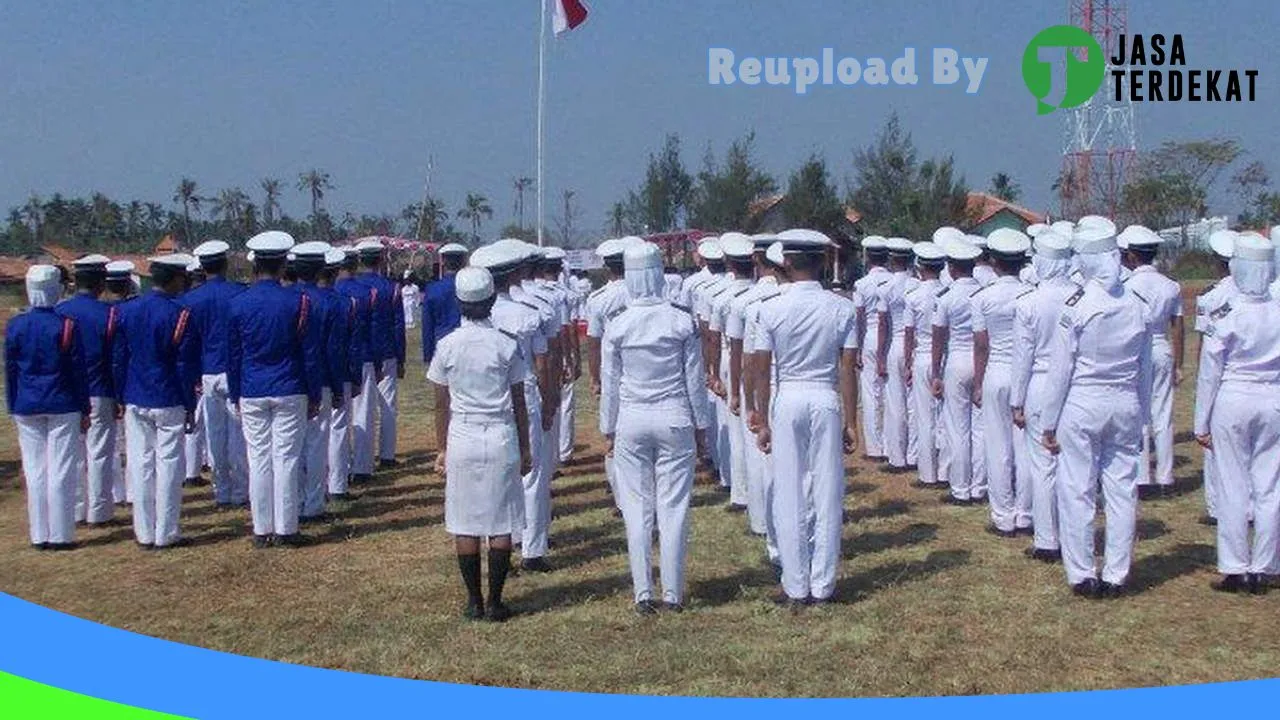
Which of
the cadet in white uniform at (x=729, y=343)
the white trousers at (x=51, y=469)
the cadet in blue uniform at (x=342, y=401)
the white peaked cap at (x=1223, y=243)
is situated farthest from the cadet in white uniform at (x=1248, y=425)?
the white trousers at (x=51, y=469)

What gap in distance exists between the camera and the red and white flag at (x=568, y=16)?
19.6 meters

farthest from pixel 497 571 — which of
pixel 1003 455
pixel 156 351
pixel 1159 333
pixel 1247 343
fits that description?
pixel 1159 333

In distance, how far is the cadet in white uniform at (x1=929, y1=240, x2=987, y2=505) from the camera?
394 inches

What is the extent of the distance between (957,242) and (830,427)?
388cm

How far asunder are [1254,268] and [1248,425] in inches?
35.7

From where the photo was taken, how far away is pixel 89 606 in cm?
788

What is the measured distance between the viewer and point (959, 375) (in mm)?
10047

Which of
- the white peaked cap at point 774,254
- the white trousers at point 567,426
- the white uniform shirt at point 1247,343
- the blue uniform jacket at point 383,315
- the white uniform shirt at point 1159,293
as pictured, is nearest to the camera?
the white uniform shirt at point 1247,343

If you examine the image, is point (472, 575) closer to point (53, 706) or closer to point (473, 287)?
point (473, 287)

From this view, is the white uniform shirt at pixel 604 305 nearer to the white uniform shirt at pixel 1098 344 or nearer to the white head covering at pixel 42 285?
the white uniform shirt at pixel 1098 344

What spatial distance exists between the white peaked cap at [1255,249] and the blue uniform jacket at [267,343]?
608 cm

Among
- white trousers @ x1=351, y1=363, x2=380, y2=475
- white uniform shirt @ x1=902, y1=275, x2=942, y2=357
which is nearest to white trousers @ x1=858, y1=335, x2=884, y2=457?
white uniform shirt @ x1=902, y1=275, x2=942, y2=357

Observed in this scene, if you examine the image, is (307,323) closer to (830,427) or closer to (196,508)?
(196,508)

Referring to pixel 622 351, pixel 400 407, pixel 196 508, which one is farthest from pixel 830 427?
pixel 400 407
